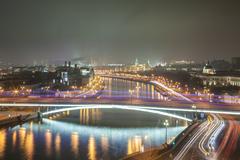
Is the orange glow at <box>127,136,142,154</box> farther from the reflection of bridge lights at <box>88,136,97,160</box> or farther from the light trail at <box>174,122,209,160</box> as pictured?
the light trail at <box>174,122,209,160</box>

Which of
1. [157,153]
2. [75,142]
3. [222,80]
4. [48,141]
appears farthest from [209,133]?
[222,80]

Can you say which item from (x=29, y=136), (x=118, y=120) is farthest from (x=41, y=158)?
(x=118, y=120)

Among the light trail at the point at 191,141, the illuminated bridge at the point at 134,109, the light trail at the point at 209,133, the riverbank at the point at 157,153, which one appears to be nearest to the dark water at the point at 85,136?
the illuminated bridge at the point at 134,109

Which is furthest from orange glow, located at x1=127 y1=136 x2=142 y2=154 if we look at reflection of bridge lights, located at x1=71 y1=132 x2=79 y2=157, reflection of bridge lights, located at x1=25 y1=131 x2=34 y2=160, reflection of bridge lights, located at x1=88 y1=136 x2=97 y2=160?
reflection of bridge lights, located at x1=25 y1=131 x2=34 y2=160

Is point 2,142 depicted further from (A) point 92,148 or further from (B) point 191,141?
(B) point 191,141

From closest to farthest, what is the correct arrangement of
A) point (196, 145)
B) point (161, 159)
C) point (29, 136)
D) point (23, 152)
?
1. point (161, 159)
2. point (196, 145)
3. point (23, 152)
4. point (29, 136)

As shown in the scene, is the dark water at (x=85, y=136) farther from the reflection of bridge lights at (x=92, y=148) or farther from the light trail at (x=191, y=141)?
the light trail at (x=191, y=141)

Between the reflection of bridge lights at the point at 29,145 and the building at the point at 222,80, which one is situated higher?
the building at the point at 222,80

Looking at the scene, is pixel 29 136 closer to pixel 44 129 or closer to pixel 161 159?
pixel 44 129
